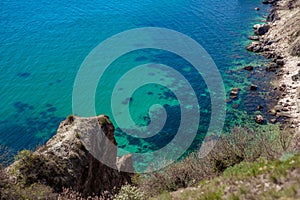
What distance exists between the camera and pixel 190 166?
34.5 metres

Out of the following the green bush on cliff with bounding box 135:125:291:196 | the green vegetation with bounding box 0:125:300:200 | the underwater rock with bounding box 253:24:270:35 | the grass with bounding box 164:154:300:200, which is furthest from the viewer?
the underwater rock with bounding box 253:24:270:35

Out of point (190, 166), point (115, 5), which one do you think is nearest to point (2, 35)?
point (115, 5)

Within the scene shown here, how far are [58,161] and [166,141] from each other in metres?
28.4

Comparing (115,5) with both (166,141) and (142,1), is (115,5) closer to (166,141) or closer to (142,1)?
(142,1)

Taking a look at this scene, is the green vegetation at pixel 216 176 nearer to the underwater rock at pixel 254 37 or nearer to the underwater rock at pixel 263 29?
the underwater rock at pixel 254 37

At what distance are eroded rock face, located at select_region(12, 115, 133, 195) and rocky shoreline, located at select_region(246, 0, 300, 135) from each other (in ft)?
118

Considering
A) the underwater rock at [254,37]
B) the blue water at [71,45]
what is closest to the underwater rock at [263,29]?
the underwater rock at [254,37]

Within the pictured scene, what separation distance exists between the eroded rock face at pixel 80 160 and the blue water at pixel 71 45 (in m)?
16.5

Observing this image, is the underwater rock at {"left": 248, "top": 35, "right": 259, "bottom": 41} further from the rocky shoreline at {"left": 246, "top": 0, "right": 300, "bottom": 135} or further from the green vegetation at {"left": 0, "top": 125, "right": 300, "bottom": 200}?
the green vegetation at {"left": 0, "top": 125, "right": 300, "bottom": 200}

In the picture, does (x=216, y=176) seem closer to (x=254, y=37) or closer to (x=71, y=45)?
(x=71, y=45)

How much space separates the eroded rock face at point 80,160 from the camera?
34750mm

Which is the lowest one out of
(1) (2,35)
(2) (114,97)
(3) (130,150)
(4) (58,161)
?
(3) (130,150)

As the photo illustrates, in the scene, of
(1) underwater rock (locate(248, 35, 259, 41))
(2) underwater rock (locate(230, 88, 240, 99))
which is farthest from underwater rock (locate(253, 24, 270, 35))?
(2) underwater rock (locate(230, 88, 240, 99))

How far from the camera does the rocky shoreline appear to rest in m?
64.6
